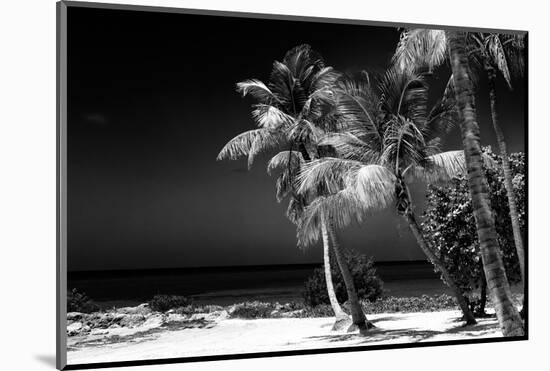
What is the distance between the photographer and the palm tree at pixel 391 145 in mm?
10172

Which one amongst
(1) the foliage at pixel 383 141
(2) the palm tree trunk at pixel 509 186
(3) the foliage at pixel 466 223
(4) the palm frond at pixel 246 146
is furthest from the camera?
(2) the palm tree trunk at pixel 509 186

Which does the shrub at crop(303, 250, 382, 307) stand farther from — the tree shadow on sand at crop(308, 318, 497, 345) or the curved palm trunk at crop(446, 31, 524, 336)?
the curved palm trunk at crop(446, 31, 524, 336)

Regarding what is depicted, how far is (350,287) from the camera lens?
10.0 meters

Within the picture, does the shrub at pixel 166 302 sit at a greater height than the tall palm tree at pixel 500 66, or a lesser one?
lesser

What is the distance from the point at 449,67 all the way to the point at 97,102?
4.30 metres

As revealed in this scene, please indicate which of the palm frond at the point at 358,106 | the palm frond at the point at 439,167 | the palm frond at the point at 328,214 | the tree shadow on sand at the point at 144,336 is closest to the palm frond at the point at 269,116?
the palm frond at the point at 358,106

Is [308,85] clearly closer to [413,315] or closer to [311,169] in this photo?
[311,169]

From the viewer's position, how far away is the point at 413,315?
10312 mm

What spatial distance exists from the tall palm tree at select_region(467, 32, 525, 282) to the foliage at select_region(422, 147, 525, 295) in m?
0.09

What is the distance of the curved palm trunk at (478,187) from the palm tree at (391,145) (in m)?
0.36

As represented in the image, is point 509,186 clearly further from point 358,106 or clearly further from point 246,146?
point 246,146

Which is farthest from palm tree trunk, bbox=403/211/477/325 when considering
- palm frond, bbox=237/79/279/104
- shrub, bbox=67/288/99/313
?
shrub, bbox=67/288/99/313

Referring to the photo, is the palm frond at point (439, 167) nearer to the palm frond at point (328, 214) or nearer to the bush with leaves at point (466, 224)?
the bush with leaves at point (466, 224)

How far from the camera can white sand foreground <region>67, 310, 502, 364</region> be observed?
9.12m
